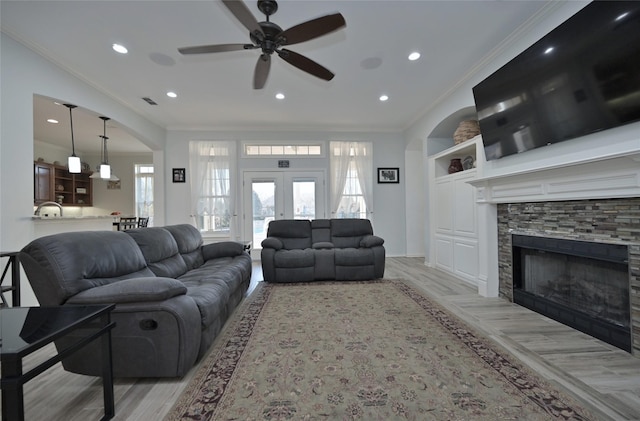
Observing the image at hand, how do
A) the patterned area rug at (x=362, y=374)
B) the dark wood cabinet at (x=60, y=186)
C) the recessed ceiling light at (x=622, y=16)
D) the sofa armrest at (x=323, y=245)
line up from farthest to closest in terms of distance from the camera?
the dark wood cabinet at (x=60, y=186) → the sofa armrest at (x=323, y=245) → the recessed ceiling light at (x=622, y=16) → the patterned area rug at (x=362, y=374)

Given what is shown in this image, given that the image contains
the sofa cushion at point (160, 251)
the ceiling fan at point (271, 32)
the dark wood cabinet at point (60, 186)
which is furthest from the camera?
the dark wood cabinet at point (60, 186)

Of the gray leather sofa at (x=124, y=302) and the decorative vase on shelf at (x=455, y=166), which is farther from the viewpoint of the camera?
the decorative vase on shelf at (x=455, y=166)

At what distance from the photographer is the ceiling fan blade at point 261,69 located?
98.7 inches

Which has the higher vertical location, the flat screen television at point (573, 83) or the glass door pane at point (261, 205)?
the flat screen television at point (573, 83)

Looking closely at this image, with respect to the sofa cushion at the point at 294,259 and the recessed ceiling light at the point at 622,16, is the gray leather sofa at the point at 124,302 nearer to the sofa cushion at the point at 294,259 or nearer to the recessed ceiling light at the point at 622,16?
the sofa cushion at the point at 294,259

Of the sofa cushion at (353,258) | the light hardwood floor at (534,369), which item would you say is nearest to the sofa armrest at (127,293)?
the light hardwood floor at (534,369)

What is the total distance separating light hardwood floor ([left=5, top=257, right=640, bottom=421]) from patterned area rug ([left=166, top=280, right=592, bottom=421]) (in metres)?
0.14

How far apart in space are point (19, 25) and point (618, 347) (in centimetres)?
601

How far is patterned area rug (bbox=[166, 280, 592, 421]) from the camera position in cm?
148

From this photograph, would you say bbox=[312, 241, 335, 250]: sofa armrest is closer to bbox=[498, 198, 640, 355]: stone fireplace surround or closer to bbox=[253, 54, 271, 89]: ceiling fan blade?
bbox=[498, 198, 640, 355]: stone fireplace surround

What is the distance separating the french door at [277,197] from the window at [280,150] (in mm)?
419

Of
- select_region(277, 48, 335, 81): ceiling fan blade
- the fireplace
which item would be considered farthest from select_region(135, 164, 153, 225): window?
the fireplace

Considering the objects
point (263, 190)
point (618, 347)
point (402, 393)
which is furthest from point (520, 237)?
point (263, 190)

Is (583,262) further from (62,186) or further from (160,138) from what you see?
(62,186)
